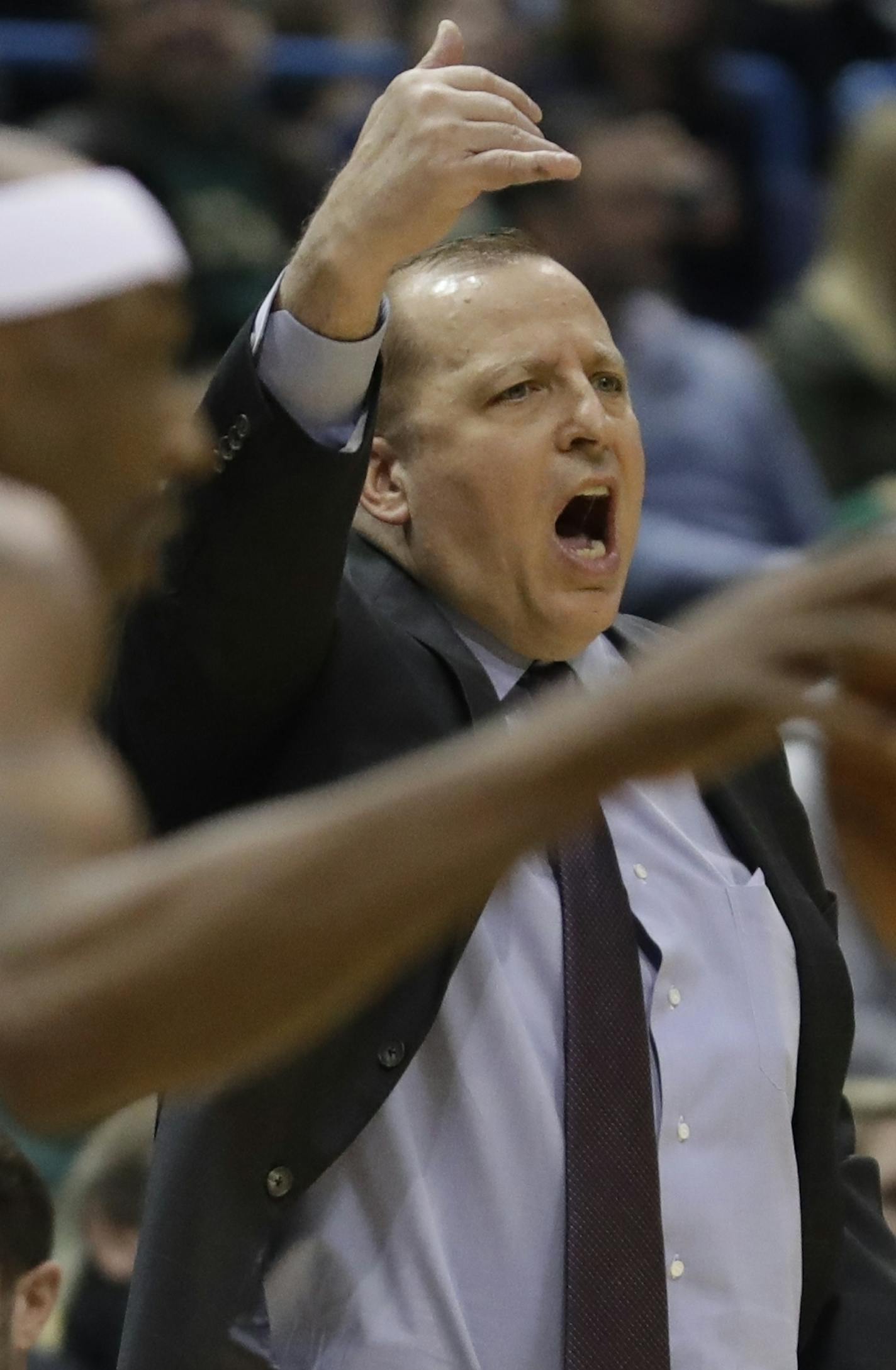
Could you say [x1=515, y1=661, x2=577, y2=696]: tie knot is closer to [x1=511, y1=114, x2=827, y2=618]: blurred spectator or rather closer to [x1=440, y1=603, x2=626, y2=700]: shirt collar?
[x1=440, y1=603, x2=626, y2=700]: shirt collar

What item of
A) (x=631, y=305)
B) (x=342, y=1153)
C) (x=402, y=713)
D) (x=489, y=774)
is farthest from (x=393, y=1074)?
(x=631, y=305)

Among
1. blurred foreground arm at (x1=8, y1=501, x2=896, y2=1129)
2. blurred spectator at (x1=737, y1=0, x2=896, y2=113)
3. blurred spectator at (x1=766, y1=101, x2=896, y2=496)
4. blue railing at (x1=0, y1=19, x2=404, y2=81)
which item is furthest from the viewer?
blurred spectator at (x1=737, y1=0, x2=896, y2=113)

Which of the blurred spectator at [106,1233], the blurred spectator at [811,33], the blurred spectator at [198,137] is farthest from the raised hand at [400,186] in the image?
the blurred spectator at [811,33]

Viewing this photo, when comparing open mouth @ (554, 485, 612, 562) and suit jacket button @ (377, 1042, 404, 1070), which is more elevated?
open mouth @ (554, 485, 612, 562)

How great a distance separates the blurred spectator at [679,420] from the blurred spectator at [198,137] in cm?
63

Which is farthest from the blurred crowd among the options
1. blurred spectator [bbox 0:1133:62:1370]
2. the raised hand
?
the raised hand

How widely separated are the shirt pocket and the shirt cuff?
73 cm

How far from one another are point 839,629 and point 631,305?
161 inches

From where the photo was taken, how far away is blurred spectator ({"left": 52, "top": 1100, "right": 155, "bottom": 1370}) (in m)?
4.44

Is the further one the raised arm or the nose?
the nose

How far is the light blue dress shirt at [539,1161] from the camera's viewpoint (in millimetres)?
2693

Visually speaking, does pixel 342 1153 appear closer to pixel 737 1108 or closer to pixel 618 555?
pixel 737 1108

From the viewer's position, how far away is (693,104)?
7.27 meters

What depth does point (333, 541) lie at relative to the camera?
264cm
